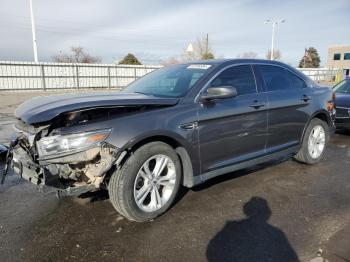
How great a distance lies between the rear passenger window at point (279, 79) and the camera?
15.5ft

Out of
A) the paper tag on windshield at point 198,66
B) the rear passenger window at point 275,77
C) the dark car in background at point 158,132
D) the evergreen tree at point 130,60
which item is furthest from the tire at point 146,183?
the evergreen tree at point 130,60

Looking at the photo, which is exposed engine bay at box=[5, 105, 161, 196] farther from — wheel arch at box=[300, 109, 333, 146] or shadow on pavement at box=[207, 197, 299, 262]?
wheel arch at box=[300, 109, 333, 146]

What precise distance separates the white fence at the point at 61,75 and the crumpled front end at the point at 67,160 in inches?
763

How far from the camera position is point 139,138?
3.24 m

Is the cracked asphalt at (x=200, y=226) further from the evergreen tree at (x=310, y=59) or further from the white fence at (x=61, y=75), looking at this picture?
the evergreen tree at (x=310, y=59)

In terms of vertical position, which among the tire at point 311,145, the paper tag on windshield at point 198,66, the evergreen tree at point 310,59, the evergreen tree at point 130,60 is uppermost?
the evergreen tree at point 310,59

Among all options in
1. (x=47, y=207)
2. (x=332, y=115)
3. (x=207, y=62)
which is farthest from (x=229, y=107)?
(x=332, y=115)

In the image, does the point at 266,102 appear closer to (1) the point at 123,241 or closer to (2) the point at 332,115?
(2) the point at 332,115

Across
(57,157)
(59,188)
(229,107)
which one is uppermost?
(229,107)

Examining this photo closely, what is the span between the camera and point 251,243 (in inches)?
121

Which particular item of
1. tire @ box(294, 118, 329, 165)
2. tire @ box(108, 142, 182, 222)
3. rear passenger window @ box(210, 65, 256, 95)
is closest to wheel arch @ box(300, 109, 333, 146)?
tire @ box(294, 118, 329, 165)

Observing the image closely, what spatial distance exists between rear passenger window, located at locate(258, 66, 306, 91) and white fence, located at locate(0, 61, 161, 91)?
19.2 meters

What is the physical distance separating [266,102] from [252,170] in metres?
1.24

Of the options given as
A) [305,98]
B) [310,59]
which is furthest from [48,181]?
[310,59]
